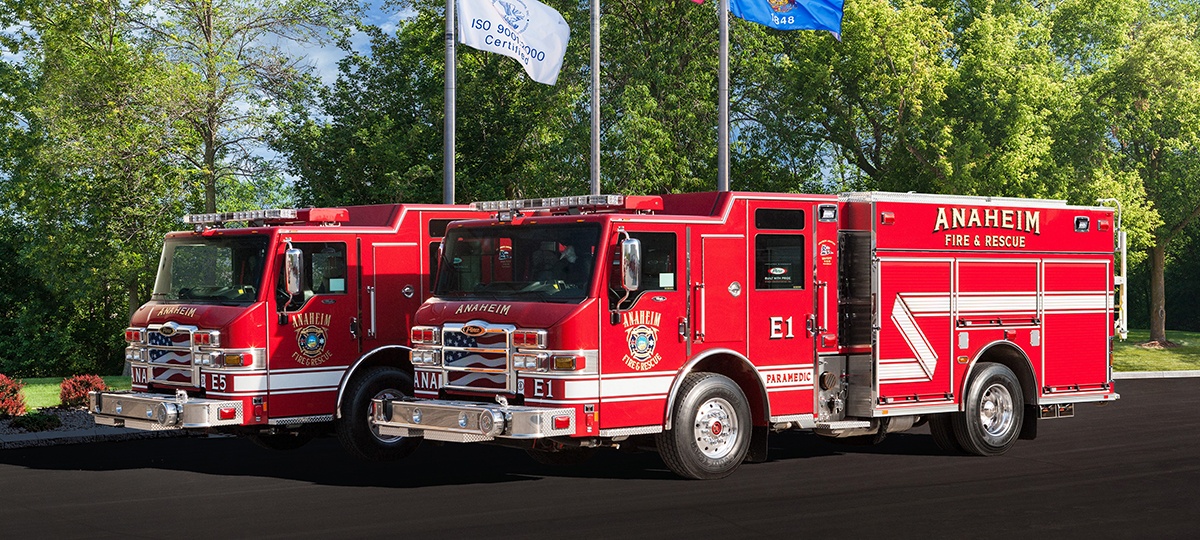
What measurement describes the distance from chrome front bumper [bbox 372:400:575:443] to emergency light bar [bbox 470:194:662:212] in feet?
6.74

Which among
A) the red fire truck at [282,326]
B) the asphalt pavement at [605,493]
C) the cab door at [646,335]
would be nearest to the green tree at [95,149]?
the asphalt pavement at [605,493]

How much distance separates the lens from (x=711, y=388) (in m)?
13.4

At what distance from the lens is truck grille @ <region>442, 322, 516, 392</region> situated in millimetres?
12914

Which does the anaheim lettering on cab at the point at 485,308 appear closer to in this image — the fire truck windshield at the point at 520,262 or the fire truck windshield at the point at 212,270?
the fire truck windshield at the point at 520,262

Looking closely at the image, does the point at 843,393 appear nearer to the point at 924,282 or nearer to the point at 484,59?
the point at 924,282

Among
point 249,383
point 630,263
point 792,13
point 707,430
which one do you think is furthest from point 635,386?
point 792,13

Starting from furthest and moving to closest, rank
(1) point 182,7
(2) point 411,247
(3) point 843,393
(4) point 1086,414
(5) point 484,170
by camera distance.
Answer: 1. (5) point 484,170
2. (1) point 182,7
3. (4) point 1086,414
4. (2) point 411,247
5. (3) point 843,393

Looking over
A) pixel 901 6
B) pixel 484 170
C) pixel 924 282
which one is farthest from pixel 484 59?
pixel 924 282

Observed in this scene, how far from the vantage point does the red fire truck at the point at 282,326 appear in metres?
14.3

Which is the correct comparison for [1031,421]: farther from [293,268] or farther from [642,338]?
[293,268]

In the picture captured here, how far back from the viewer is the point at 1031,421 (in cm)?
1648

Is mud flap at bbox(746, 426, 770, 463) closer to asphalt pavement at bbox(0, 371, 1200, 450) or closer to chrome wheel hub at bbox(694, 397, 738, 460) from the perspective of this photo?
chrome wheel hub at bbox(694, 397, 738, 460)

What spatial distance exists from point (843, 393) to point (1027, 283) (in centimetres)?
305

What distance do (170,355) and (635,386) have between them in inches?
210
